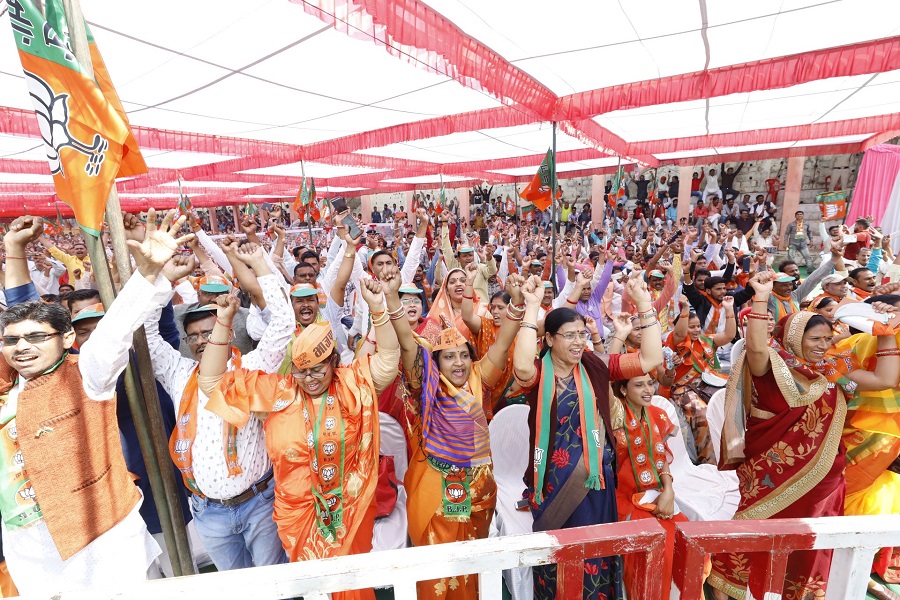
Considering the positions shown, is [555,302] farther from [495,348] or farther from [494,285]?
[494,285]

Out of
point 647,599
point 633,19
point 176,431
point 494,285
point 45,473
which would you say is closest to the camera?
point 647,599

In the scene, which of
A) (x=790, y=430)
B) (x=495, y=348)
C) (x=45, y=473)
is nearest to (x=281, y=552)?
(x=45, y=473)

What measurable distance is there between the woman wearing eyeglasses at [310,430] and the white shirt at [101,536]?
397 mm

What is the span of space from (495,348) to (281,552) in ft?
4.45

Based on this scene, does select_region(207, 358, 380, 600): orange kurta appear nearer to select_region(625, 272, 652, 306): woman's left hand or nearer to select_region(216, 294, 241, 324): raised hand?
select_region(216, 294, 241, 324): raised hand

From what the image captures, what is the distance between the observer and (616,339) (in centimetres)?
225

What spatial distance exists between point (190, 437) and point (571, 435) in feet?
5.18

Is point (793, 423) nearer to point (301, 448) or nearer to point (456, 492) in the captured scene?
point (456, 492)

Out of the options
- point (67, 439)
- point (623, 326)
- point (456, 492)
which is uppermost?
point (623, 326)

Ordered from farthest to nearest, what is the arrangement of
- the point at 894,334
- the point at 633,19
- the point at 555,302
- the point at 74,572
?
the point at 555,302 → the point at 633,19 → the point at 894,334 → the point at 74,572

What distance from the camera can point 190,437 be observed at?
1830 mm

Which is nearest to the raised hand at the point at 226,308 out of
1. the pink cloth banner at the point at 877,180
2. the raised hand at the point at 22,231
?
the raised hand at the point at 22,231

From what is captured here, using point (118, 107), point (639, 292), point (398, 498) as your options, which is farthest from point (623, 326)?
point (118, 107)

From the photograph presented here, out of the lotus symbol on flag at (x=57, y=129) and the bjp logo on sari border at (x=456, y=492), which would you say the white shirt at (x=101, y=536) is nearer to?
the lotus symbol on flag at (x=57, y=129)
